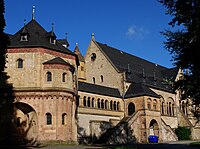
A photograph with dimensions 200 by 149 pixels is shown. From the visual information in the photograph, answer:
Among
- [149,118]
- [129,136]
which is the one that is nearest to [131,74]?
[149,118]

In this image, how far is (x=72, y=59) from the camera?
40.0 metres

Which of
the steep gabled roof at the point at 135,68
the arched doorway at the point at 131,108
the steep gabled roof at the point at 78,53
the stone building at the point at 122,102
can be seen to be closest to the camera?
the stone building at the point at 122,102

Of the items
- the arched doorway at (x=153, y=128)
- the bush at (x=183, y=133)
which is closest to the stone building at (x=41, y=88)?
the arched doorway at (x=153, y=128)

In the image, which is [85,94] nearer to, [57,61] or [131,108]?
[131,108]

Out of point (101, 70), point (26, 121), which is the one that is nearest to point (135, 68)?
point (101, 70)

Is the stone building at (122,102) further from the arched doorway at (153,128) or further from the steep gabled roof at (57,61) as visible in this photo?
the steep gabled roof at (57,61)

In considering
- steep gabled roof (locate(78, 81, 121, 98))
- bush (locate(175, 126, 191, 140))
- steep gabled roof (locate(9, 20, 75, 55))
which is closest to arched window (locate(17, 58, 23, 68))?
steep gabled roof (locate(9, 20, 75, 55))

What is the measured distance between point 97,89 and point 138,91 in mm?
7658

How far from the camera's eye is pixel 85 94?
153ft

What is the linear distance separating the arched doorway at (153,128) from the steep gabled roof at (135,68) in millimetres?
7892

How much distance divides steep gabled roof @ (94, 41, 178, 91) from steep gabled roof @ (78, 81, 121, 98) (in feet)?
13.8

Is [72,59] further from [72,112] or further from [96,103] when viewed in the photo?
[96,103]

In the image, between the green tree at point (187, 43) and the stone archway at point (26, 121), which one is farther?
the stone archway at point (26, 121)

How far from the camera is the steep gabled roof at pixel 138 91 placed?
171ft
